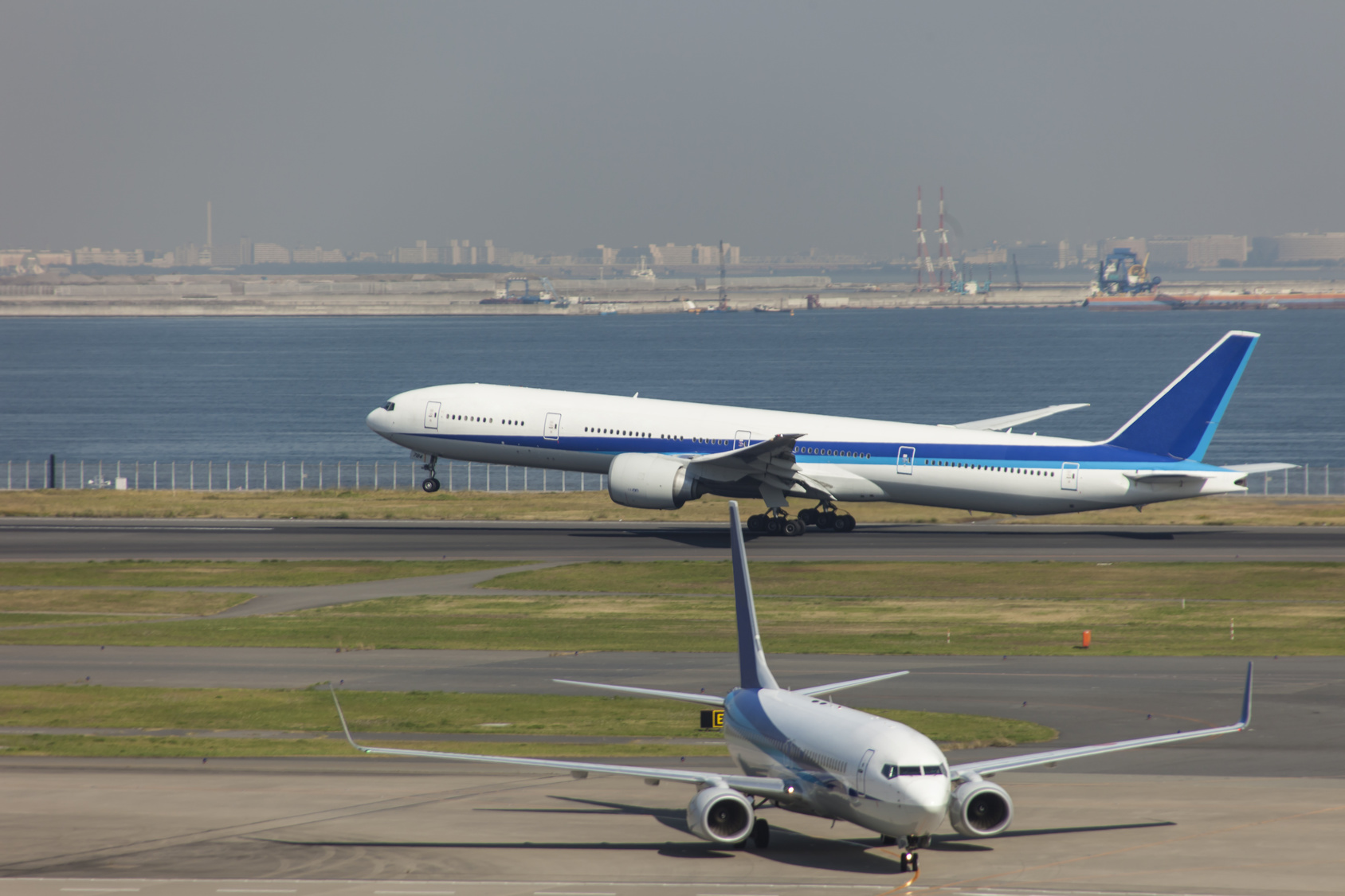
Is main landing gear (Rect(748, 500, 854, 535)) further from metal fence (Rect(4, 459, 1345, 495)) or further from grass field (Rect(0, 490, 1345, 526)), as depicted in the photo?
metal fence (Rect(4, 459, 1345, 495))

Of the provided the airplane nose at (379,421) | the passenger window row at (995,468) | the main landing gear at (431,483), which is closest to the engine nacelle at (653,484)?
the passenger window row at (995,468)

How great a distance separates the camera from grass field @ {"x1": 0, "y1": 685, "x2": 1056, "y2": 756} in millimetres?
30828

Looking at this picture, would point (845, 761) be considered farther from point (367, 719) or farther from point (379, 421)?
point (379, 421)

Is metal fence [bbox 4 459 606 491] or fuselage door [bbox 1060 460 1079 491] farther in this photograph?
metal fence [bbox 4 459 606 491]

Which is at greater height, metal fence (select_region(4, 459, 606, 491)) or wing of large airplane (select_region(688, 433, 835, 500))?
wing of large airplane (select_region(688, 433, 835, 500))

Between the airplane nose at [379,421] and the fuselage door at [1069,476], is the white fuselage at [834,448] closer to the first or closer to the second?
the fuselage door at [1069,476]

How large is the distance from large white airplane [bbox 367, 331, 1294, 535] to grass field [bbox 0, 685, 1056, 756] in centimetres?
2588

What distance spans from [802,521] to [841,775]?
144 ft

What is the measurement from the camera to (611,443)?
6438cm

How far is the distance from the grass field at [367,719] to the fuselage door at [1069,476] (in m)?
28.6

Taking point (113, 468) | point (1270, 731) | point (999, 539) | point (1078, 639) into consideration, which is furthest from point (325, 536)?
point (113, 468)

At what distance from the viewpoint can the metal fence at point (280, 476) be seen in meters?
106

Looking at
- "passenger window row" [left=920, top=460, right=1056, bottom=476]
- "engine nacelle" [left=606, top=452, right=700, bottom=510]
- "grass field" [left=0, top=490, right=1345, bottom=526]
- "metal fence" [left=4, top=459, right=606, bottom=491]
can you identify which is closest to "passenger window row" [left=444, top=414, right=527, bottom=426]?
"grass field" [left=0, top=490, right=1345, bottom=526]

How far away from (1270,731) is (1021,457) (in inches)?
1161
